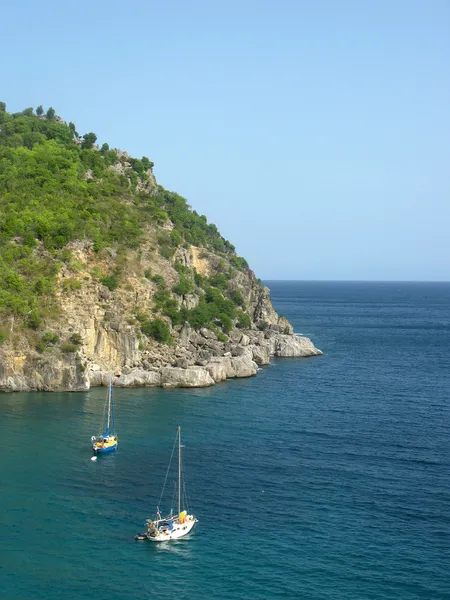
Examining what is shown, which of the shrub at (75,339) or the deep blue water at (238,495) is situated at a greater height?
the shrub at (75,339)

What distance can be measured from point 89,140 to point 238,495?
4270 inches

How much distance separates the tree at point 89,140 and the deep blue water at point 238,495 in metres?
72.8

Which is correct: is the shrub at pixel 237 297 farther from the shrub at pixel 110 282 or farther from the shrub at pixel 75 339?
the shrub at pixel 75 339

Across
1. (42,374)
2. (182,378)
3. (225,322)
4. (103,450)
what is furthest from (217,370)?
(103,450)

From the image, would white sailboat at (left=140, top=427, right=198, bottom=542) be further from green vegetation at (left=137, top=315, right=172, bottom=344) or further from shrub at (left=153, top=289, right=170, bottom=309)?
shrub at (left=153, top=289, right=170, bottom=309)

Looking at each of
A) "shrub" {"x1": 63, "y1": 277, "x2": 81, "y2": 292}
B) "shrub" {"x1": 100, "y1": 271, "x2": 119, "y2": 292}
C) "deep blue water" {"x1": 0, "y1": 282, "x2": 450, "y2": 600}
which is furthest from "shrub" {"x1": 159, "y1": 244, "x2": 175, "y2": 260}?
"deep blue water" {"x1": 0, "y1": 282, "x2": 450, "y2": 600}

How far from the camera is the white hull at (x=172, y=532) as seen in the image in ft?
145

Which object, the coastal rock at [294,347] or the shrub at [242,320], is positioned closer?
the shrub at [242,320]

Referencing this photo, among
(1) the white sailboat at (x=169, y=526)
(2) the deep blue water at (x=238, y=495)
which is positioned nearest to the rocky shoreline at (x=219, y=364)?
(2) the deep blue water at (x=238, y=495)

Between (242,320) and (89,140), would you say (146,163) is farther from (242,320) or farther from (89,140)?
(242,320)

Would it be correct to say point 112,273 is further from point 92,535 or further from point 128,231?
point 92,535

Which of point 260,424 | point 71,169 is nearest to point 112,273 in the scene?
point 71,169

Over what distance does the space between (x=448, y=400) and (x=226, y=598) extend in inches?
2243

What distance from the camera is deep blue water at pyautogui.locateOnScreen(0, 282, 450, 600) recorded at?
39750 millimetres
